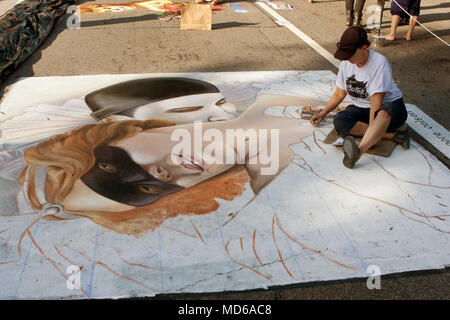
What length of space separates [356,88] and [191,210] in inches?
58.9

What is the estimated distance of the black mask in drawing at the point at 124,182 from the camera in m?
2.51

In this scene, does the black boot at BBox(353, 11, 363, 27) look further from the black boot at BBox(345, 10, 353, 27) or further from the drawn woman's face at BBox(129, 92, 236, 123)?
the drawn woman's face at BBox(129, 92, 236, 123)

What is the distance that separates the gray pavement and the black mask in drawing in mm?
1947

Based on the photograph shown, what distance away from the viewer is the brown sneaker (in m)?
2.79

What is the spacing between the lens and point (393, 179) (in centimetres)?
278

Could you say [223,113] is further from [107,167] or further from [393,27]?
[393,27]

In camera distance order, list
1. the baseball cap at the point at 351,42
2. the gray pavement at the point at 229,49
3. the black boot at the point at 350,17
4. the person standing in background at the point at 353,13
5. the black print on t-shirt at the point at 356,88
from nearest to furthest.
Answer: the baseball cap at the point at 351,42 → the black print on t-shirt at the point at 356,88 → the gray pavement at the point at 229,49 → the person standing in background at the point at 353,13 → the black boot at the point at 350,17

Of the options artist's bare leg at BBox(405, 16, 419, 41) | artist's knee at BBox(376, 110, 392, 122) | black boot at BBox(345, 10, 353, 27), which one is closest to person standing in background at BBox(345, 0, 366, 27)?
black boot at BBox(345, 10, 353, 27)

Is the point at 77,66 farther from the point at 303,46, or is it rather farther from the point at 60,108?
the point at 303,46

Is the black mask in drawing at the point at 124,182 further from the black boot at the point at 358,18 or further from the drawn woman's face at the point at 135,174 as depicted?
the black boot at the point at 358,18

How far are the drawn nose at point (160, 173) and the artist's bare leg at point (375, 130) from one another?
1317mm

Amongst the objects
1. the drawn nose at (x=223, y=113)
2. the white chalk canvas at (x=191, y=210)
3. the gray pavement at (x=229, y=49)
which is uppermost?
the gray pavement at (x=229, y=49)

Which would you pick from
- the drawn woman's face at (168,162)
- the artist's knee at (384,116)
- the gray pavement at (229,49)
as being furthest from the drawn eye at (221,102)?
the artist's knee at (384,116)

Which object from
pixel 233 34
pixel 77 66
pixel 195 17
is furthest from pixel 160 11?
pixel 77 66
